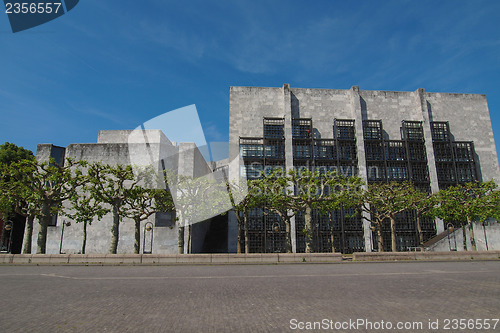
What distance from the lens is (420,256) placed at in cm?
2086

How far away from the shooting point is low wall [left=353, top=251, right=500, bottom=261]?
20500 millimetres

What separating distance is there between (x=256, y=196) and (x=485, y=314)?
2073cm

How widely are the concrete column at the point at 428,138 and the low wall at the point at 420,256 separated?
17.7 metres

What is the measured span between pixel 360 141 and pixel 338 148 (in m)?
2.86

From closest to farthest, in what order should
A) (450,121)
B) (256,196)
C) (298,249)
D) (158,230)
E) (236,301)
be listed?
(236,301) < (256,196) < (158,230) < (298,249) < (450,121)

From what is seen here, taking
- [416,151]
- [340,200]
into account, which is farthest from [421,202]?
[416,151]

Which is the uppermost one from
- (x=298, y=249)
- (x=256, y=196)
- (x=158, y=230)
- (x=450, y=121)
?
(x=450, y=121)

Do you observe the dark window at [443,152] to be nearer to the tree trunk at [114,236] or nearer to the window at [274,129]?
the window at [274,129]

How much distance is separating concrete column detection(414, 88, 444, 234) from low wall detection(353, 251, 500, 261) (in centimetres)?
1766

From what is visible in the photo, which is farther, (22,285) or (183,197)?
(183,197)

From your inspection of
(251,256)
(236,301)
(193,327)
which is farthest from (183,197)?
(193,327)

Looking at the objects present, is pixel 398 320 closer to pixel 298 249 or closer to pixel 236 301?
pixel 236 301

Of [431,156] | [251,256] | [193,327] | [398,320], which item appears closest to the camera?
[193,327]

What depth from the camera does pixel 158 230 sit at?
3200 cm
